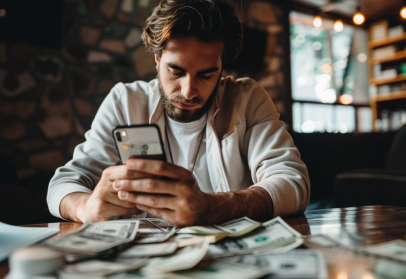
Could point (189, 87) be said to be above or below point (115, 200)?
above

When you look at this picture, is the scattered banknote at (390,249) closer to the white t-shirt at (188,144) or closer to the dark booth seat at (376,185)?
the white t-shirt at (188,144)

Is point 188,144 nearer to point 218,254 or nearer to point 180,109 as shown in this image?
point 180,109

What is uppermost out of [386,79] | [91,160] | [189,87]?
[386,79]

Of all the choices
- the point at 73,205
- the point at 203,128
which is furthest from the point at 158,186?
the point at 203,128

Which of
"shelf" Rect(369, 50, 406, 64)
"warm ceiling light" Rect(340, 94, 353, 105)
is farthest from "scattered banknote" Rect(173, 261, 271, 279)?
"shelf" Rect(369, 50, 406, 64)

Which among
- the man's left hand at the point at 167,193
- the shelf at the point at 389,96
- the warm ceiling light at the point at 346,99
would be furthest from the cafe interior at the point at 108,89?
the warm ceiling light at the point at 346,99

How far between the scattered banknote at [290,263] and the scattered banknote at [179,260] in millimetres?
50

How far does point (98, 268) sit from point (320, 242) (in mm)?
460

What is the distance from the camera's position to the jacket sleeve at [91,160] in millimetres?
1003

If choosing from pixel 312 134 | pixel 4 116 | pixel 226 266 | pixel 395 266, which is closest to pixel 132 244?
pixel 226 266

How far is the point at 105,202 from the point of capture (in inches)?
31.2

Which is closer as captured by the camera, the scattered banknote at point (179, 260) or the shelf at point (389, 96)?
the scattered banknote at point (179, 260)

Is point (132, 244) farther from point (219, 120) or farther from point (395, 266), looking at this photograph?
point (219, 120)

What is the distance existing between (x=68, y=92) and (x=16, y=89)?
0.46 m
